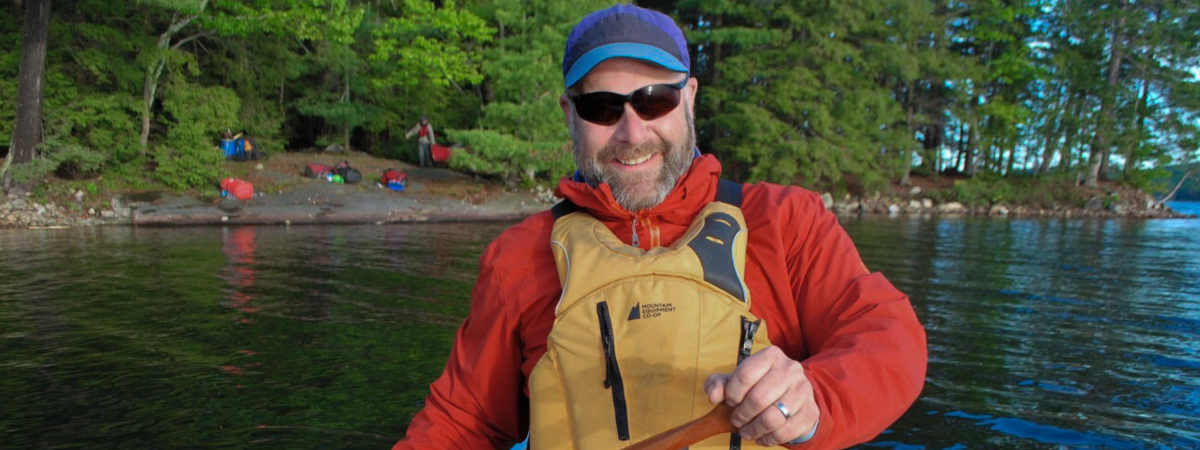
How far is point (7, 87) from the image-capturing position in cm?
1842

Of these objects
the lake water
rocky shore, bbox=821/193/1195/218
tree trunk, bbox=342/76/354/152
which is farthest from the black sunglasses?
rocky shore, bbox=821/193/1195/218

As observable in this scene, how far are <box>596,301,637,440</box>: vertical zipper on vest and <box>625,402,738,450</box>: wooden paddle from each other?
259 millimetres

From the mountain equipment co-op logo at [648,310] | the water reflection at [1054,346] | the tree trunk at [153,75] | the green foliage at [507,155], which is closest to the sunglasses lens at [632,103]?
the mountain equipment co-op logo at [648,310]

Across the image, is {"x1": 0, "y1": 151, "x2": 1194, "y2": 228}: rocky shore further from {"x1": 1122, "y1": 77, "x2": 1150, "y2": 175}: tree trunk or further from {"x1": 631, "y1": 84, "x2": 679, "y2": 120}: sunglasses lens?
{"x1": 1122, "y1": 77, "x2": 1150, "y2": 175}: tree trunk

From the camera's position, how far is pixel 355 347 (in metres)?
6.00

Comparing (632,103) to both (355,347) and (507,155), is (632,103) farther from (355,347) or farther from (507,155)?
(507,155)

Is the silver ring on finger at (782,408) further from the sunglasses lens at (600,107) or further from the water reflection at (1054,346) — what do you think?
the water reflection at (1054,346)

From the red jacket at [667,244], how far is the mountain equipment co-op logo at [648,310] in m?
0.29

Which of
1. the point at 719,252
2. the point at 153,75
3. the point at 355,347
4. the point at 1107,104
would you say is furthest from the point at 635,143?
the point at 1107,104

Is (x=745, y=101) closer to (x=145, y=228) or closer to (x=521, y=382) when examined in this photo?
(x=145, y=228)

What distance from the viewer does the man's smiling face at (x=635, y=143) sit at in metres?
1.95

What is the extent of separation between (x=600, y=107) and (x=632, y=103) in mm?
93

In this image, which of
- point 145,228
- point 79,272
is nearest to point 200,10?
point 145,228

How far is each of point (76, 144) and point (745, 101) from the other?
21.8m
